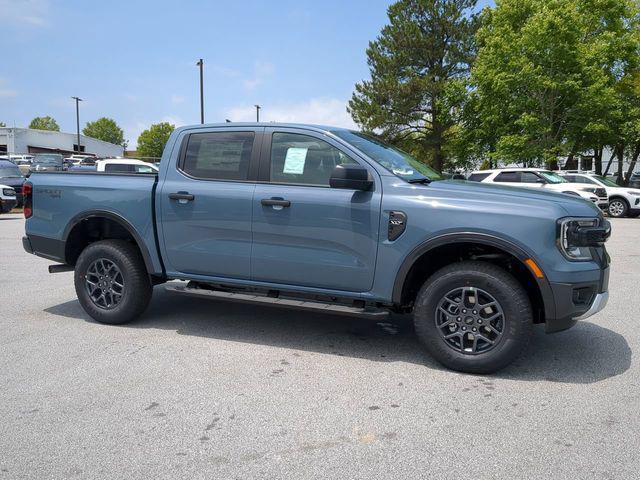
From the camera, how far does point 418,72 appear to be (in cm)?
3744

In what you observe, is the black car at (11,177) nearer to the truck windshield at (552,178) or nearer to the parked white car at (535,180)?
the parked white car at (535,180)

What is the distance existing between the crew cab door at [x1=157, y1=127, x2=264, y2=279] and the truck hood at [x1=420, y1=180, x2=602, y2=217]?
158cm

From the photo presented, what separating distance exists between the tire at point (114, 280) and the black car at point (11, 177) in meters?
16.7

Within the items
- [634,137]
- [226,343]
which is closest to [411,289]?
[226,343]

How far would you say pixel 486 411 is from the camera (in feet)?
11.2

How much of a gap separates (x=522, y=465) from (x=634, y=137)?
30.3 meters

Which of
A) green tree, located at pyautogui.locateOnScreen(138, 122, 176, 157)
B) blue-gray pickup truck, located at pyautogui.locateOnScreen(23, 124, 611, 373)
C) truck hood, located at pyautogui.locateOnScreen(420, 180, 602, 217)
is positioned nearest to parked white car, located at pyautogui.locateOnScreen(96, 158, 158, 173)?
blue-gray pickup truck, located at pyautogui.locateOnScreen(23, 124, 611, 373)

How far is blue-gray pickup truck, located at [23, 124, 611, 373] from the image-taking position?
12.6ft

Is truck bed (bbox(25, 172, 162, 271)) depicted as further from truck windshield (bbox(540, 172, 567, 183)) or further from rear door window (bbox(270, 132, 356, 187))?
truck windshield (bbox(540, 172, 567, 183))

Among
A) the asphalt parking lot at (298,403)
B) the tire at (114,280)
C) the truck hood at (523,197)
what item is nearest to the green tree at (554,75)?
the asphalt parking lot at (298,403)

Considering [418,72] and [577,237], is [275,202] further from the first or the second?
[418,72]

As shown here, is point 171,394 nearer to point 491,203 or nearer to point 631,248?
point 491,203

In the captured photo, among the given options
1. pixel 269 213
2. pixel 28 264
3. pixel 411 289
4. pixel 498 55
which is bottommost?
pixel 28 264

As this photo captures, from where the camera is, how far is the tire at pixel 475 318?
385 centimetres
